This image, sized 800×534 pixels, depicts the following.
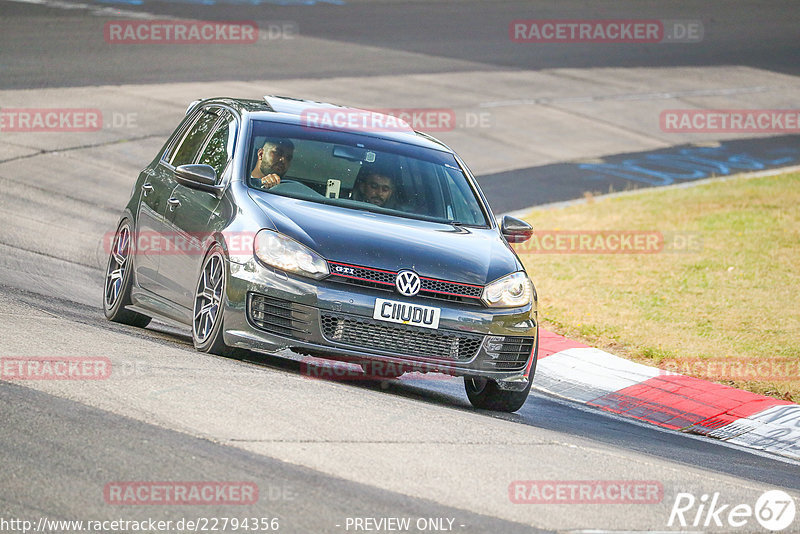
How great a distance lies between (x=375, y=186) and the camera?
9.07 metres

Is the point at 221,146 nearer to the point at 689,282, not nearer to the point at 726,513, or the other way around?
the point at 726,513

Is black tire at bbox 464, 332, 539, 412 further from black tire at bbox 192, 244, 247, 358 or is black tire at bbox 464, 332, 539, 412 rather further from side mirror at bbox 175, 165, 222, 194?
side mirror at bbox 175, 165, 222, 194

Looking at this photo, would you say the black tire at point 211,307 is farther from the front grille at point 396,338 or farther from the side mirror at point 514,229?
the side mirror at point 514,229

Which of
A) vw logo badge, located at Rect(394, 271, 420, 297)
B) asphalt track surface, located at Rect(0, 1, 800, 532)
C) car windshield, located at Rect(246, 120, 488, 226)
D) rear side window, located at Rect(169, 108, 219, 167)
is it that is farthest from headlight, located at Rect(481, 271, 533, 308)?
rear side window, located at Rect(169, 108, 219, 167)

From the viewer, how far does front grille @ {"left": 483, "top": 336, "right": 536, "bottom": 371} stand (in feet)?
27.0

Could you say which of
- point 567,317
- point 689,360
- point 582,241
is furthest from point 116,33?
point 689,360

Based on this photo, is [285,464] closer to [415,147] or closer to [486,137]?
[415,147]

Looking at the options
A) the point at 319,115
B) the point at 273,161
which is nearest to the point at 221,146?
the point at 273,161

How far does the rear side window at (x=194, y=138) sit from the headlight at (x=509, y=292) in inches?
109

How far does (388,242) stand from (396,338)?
2.11ft

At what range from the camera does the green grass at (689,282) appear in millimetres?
11508

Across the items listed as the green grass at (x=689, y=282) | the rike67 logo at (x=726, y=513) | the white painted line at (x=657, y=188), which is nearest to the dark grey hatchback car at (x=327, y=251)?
the rike67 logo at (x=726, y=513)

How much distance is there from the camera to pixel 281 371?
320 inches

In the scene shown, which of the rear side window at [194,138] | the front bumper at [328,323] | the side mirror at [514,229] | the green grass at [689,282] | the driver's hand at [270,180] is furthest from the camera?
the green grass at [689,282]
